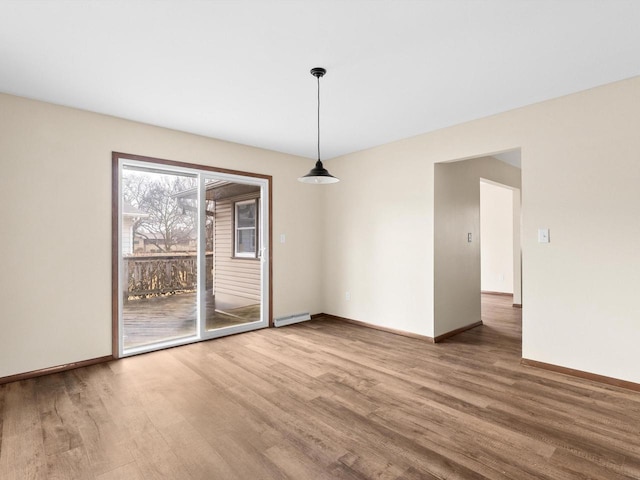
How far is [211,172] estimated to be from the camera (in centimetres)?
448

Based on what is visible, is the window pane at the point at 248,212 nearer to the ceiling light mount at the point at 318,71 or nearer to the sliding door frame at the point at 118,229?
the sliding door frame at the point at 118,229

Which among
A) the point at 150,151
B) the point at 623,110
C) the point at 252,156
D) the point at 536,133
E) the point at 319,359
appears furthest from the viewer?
the point at 252,156

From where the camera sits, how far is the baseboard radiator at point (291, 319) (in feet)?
16.7

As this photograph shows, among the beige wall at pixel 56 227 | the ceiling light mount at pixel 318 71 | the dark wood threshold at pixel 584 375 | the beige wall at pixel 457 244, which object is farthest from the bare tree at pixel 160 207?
the dark wood threshold at pixel 584 375

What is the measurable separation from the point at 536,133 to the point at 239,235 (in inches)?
162

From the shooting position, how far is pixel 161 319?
15.2ft

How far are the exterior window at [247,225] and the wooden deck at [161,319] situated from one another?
0.88 meters

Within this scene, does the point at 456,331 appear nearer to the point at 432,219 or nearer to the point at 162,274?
the point at 432,219

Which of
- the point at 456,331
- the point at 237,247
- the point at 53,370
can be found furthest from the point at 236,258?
the point at 456,331

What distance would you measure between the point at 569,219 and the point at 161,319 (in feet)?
16.4

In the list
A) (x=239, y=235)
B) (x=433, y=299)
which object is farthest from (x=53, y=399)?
(x=433, y=299)

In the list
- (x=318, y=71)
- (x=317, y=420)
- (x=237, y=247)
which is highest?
(x=318, y=71)

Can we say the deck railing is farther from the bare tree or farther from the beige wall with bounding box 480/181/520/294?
the beige wall with bounding box 480/181/520/294

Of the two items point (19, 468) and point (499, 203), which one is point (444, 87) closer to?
point (19, 468)
